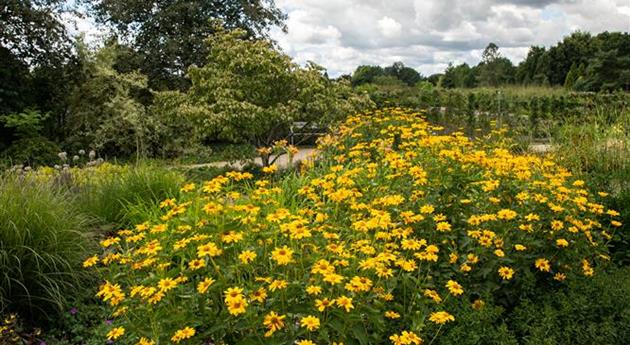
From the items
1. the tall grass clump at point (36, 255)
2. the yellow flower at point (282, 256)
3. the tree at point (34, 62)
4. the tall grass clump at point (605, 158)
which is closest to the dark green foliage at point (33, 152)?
the tree at point (34, 62)

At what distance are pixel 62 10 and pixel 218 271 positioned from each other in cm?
1329

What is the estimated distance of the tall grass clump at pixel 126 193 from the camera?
4.57m

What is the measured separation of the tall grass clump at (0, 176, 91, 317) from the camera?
3248 mm

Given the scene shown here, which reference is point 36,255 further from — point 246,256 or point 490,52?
point 490,52

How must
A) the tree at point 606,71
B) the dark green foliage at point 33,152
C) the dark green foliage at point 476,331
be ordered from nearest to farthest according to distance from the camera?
the dark green foliage at point 476,331 → the dark green foliage at point 33,152 → the tree at point 606,71

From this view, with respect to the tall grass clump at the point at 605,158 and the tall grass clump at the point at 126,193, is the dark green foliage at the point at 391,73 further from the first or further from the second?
the tall grass clump at the point at 126,193

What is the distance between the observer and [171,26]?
51.6ft

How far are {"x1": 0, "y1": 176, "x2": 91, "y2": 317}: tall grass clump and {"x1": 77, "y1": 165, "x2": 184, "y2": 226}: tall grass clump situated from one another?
2.54 ft

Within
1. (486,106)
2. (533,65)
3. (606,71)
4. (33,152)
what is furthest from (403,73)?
(33,152)

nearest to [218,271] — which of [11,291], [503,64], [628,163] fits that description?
[11,291]

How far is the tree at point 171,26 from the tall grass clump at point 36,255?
39.2 ft

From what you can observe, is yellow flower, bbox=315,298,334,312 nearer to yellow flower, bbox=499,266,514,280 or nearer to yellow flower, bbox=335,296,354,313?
yellow flower, bbox=335,296,354,313

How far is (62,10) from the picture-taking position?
43.3ft

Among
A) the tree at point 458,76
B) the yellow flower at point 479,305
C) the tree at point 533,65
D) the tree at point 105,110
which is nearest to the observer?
the yellow flower at point 479,305
